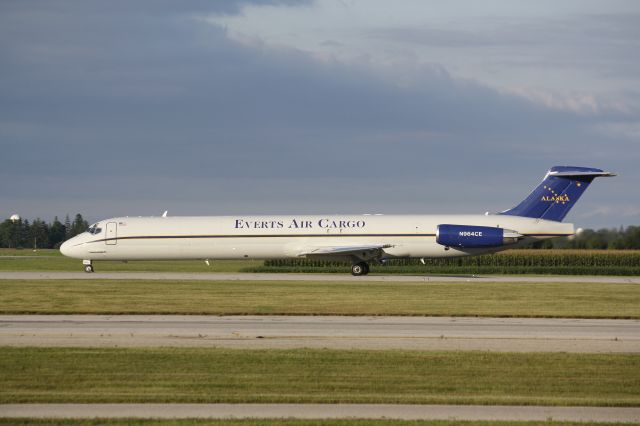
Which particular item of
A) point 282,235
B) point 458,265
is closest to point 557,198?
point 458,265

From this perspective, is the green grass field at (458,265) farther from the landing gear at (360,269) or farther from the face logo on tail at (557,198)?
the face logo on tail at (557,198)

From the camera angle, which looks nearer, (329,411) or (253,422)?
(253,422)

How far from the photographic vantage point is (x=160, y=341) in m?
19.4

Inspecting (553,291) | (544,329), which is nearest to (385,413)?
(544,329)

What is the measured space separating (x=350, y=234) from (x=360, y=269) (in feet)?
6.51

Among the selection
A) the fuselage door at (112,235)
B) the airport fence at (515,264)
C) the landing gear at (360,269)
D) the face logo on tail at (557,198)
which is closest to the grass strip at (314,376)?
the landing gear at (360,269)

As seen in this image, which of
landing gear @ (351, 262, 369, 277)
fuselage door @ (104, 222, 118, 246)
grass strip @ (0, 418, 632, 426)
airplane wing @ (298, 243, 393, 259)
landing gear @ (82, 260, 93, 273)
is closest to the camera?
grass strip @ (0, 418, 632, 426)

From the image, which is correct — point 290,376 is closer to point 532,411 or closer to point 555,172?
point 532,411

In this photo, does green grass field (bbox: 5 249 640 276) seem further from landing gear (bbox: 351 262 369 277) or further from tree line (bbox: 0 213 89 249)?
tree line (bbox: 0 213 89 249)

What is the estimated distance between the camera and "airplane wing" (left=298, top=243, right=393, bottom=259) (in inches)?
1880

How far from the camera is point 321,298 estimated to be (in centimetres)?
3186

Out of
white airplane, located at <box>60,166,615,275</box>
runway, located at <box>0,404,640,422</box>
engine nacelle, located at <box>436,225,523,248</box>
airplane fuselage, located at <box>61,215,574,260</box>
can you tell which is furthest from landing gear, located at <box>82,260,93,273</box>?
runway, located at <box>0,404,640,422</box>

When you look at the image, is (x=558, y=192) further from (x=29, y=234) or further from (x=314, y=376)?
(x=29, y=234)

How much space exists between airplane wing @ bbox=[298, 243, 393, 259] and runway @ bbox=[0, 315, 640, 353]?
22258mm
